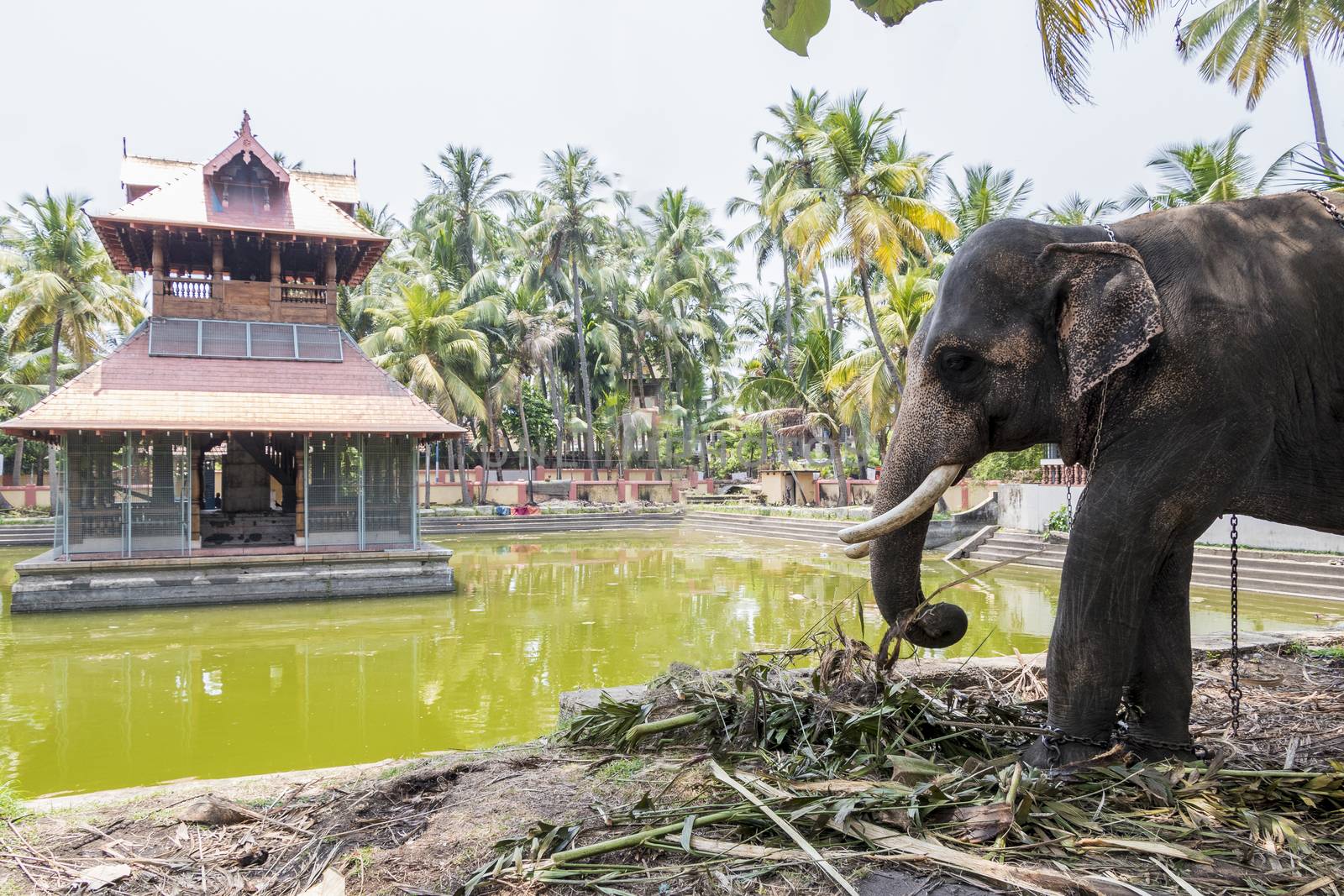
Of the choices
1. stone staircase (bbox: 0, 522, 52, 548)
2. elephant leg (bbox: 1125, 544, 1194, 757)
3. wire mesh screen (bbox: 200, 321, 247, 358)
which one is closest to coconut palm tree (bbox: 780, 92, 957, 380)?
wire mesh screen (bbox: 200, 321, 247, 358)

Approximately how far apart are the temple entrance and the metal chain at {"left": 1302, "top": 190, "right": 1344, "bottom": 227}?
1509 centimetres

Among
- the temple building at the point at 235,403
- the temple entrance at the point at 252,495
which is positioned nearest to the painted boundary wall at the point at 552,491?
the temple entrance at the point at 252,495

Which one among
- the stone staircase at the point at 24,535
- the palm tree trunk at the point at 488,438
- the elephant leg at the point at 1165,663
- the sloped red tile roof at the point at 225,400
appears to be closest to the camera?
the elephant leg at the point at 1165,663

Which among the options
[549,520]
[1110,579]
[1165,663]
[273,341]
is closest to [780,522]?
[549,520]

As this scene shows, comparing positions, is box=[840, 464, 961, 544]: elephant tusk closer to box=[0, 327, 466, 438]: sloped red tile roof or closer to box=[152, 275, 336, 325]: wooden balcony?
box=[0, 327, 466, 438]: sloped red tile roof

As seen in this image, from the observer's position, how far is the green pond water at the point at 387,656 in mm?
5848

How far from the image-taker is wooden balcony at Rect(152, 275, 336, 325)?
15.4 metres

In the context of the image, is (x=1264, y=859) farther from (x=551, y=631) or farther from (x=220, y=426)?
(x=220, y=426)

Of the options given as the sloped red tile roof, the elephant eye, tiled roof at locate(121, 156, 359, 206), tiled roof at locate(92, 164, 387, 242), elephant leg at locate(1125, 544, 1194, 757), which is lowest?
elephant leg at locate(1125, 544, 1194, 757)

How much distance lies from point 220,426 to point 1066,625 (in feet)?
44.7

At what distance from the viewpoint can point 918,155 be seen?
19750 millimetres

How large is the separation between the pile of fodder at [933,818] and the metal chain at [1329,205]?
1672 millimetres

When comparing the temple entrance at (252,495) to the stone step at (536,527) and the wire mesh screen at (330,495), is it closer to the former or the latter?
the wire mesh screen at (330,495)

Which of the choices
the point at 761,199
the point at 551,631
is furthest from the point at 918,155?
the point at 551,631
